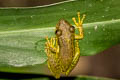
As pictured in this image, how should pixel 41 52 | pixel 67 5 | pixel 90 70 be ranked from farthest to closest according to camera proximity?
pixel 90 70 < pixel 41 52 < pixel 67 5

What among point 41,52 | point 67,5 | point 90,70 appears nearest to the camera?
point 67,5

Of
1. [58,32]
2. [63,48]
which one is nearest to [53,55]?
[63,48]

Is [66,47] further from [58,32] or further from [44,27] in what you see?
[44,27]

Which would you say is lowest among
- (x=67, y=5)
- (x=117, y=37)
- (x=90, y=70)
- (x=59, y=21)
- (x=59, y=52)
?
(x=90, y=70)

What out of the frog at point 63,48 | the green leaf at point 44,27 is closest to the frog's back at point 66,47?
the frog at point 63,48

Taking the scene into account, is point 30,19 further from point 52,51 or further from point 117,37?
point 117,37

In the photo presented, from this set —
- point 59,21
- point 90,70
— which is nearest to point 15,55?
point 59,21

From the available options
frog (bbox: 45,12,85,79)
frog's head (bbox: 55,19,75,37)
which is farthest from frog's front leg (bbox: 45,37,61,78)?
frog's head (bbox: 55,19,75,37)
